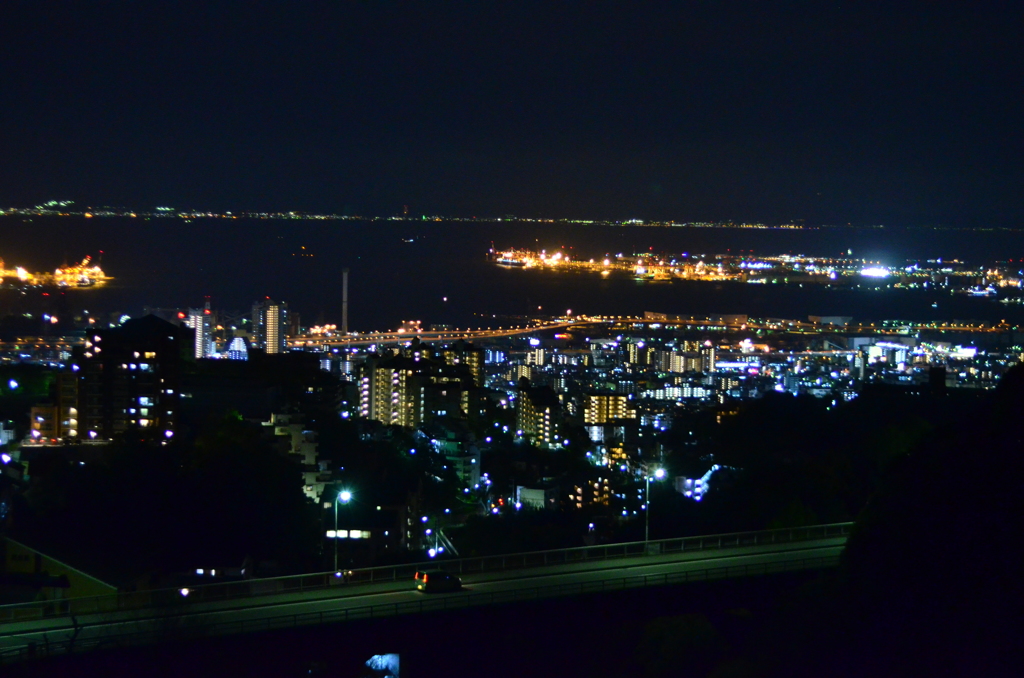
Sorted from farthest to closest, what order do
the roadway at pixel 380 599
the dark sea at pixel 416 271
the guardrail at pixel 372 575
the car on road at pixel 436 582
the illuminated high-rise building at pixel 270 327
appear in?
1. the dark sea at pixel 416 271
2. the illuminated high-rise building at pixel 270 327
3. the car on road at pixel 436 582
4. the guardrail at pixel 372 575
5. the roadway at pixel 380 599

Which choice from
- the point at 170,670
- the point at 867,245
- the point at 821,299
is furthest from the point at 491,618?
the point at 867,245

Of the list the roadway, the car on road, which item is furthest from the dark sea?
the car on road

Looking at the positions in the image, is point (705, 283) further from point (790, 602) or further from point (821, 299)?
point (790, 602)

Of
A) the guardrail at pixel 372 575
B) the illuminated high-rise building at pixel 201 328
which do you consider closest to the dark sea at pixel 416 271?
the illuminated high-rise building at pixel 201 328

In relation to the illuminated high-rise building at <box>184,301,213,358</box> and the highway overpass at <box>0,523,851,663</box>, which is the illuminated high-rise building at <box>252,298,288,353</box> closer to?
the illuminated high-rise building at <box>184,301,213,358</box>

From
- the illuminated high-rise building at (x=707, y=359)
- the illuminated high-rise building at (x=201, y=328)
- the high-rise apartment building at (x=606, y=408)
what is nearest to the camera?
the high-rise apartment building at (x=606, y=408)

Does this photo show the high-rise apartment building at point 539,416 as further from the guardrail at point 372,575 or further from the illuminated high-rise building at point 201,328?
the guardrail at point 372,575
